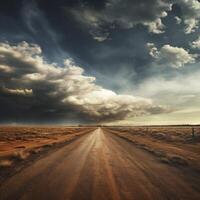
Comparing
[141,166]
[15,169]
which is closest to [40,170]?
[15,169]

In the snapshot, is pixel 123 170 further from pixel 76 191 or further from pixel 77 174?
pixel 76 191

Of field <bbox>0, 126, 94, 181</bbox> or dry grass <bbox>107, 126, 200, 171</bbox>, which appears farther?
dry grass <bbox>107, 126, 200, 171</bbox>

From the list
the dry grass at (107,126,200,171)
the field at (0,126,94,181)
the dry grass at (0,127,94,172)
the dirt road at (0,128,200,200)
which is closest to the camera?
the dirt road at (0,128,200,200)

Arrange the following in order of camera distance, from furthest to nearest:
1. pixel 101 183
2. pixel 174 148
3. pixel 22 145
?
pixel 22 145 → pixel 174 148 → pixel 101 183

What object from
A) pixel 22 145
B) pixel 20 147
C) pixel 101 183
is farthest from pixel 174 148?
pixel 22 145

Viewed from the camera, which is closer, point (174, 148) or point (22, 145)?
point (174, 148)

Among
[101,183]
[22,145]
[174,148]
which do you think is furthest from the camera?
[22,145]

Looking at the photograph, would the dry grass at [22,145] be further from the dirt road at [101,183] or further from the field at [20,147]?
the dirt road at [101,183]

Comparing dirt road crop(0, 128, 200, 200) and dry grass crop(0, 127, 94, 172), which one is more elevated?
dry grass crop(0, 127, 94, 172)

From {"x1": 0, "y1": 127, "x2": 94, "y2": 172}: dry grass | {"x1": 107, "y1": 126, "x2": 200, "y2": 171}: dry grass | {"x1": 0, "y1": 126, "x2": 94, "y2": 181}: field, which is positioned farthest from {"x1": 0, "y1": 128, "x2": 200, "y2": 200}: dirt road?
{"x1": 0, "y1": 127, "x2": 94, "y2": 172}: dry grass

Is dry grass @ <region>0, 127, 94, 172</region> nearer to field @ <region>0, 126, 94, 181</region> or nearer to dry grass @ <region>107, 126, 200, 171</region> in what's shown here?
field @ <region>0, 126, 94, 181</region>

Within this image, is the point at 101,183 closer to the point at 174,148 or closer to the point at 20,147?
the point at 174,148

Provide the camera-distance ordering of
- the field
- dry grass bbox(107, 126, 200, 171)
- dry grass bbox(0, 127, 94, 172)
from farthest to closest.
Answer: dry grass bbox(0, 127, 94, 172)
dry grass bbox(107, 126, 200, 171)
the field

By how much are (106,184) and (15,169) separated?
16.7 ft
